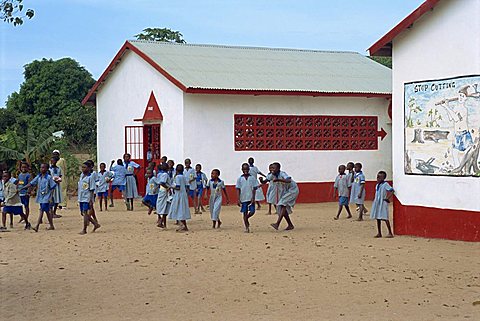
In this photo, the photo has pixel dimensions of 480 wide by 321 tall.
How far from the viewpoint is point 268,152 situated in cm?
2173

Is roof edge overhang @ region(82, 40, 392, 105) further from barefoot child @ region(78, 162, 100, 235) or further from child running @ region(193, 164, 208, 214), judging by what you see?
barefoot child @ region(78, 162, 100, 235)

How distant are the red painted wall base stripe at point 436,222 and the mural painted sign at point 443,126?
2.16ft

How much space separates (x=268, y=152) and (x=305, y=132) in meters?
1.39

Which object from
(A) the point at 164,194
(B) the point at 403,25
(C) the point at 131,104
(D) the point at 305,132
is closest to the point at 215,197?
(A) the point at 164,194

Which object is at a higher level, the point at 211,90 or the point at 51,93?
the point at 51,93

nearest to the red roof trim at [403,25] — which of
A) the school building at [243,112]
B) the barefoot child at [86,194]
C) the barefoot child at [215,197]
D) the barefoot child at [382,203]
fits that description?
the barefoot child at [382,203]

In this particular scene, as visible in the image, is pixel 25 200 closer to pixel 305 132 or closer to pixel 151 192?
pixel 151 192

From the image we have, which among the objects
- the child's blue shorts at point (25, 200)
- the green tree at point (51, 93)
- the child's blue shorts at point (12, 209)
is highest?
the green tree at point (51, 93)

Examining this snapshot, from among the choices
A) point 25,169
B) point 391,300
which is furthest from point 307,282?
point 25,169

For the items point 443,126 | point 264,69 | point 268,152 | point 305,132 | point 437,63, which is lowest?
point 268,152

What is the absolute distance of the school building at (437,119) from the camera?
12.7 metres

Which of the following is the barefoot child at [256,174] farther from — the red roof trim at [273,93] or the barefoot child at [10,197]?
the barefoot child at [10,197]

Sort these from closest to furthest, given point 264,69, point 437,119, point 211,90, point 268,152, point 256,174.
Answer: point 437,119, point 256,174, point 211,90, point 268,152, point 264,69

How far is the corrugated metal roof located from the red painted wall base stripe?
25.8 ft
